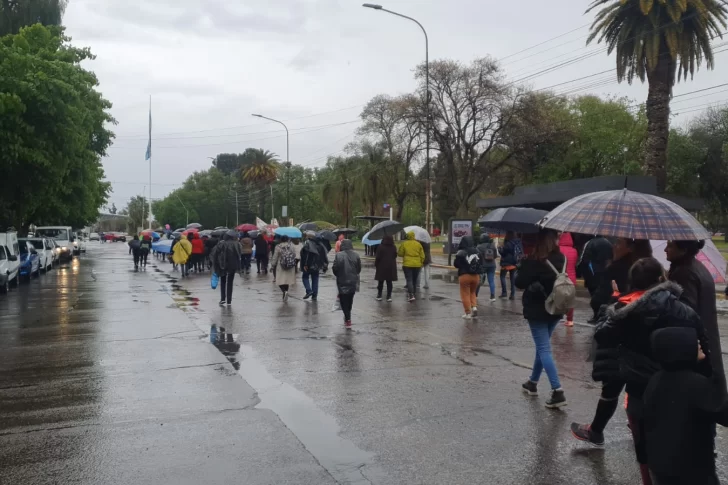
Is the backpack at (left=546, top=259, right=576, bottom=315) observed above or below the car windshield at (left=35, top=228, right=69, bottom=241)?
below

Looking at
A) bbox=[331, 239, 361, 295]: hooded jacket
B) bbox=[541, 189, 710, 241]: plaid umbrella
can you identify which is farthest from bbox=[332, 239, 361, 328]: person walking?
bbox=[541, 189, 710, 241]: plaid umbrella

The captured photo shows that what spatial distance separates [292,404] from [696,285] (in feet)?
13.0

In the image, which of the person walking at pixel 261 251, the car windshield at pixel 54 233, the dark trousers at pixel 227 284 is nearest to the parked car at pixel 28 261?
the person walking at pixel 261 251

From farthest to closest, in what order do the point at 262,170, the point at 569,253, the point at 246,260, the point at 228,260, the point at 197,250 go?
the point at 262,170 → the point at 246,260 → the point at 197,250 → the point at 228,260 → the point at 569,253

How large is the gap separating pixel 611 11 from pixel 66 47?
23257mm

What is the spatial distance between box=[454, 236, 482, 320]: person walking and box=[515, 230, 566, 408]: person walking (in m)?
5.75

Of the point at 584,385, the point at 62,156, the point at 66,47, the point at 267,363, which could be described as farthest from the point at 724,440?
the point at 66,47

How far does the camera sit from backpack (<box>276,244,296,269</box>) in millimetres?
15992

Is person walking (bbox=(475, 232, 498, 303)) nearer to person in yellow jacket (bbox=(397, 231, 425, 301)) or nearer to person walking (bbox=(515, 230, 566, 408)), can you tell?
person in yellow jacket (bbox=(397, 231, 425, 301))

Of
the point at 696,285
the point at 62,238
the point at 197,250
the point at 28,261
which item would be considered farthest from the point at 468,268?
the point at 62,238

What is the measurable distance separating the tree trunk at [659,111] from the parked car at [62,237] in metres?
31.8

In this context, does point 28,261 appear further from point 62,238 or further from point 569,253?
point 62,238

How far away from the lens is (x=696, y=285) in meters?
4.28

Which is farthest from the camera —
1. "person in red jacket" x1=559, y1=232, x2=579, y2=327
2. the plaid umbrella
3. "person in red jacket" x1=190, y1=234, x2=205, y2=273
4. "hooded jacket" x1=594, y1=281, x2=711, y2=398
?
"person in red jacket" x1=190, y1=234, x2=205, y2=273
